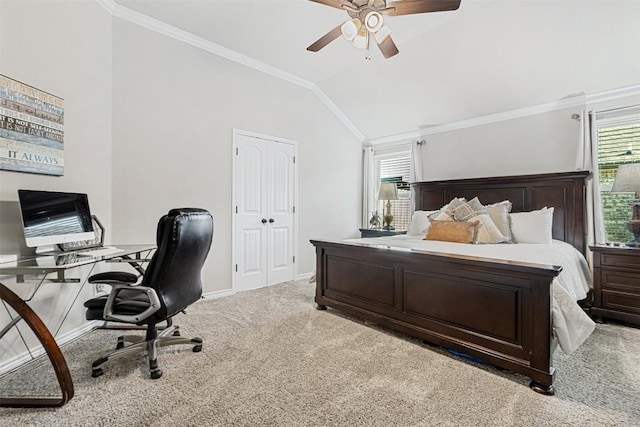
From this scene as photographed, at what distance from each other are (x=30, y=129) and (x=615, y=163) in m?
5.46

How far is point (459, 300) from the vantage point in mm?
2270

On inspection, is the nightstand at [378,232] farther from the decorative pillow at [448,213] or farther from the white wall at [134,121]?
the white wall at [134,121]

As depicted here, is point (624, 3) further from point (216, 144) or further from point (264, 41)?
point (216, 144)

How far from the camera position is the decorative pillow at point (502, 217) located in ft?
11.2

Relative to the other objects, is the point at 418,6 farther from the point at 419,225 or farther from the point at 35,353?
the point at 35,353

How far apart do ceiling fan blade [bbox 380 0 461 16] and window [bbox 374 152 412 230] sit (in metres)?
3.15

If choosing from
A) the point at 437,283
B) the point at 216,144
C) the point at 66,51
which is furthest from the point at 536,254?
the point at 66,51

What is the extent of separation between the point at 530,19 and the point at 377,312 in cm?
313

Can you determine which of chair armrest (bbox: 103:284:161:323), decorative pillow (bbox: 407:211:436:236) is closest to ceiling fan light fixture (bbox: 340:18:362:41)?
chair armrest (bbox: 103:284:161:323)

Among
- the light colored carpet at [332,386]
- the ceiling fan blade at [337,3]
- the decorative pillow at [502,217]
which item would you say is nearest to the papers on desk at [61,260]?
the light colored carpet at [332,386]

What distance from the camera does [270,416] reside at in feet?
5.30

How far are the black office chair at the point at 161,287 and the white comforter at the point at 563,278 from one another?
1854 mm

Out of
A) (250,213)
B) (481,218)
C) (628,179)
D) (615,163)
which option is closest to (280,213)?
(250,213)

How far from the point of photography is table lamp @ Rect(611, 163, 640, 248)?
2.95 metres
